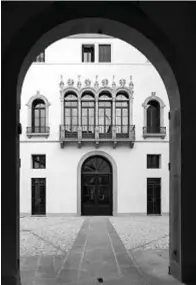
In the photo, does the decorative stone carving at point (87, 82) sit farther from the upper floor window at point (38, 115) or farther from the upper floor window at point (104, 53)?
the upper floor window at point (38, 115)

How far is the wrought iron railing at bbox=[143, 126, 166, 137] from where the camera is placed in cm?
1966

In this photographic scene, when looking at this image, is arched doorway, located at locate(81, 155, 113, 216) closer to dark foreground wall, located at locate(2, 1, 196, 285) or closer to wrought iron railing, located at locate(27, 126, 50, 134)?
wrought iron railing, located at locate(27, 126, 50, 134)

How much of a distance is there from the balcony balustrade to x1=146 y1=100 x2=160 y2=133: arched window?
Answer: 6.56 metres

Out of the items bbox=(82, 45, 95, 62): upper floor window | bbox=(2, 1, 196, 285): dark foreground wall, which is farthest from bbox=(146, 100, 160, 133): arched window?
bbox=(2, 1, 196, 285): dark foreground wall

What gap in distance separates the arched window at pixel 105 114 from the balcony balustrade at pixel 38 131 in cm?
343

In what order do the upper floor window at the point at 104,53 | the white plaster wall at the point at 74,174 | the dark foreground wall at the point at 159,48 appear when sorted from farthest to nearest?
the upper floor window at the point at 104,53, the white plaster wall at the point at 74,174, the dark foreground wall at the point at 159,48

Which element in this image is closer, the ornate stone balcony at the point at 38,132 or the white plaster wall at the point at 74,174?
the white plaster wall at the point at 74,174

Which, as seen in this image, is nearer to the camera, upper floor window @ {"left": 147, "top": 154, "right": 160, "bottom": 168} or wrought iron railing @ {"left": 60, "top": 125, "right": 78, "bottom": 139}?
wrought iron railing @ {"left": 60, "top": 125, "right": 78, "bottom": 139}

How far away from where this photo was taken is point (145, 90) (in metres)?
20.0

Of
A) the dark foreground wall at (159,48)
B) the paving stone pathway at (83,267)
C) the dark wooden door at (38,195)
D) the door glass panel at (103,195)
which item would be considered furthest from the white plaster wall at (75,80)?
the dark foreground wall at (159,48)

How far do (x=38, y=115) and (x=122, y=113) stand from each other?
17.9 feet

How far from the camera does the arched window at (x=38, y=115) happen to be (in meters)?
19.9
